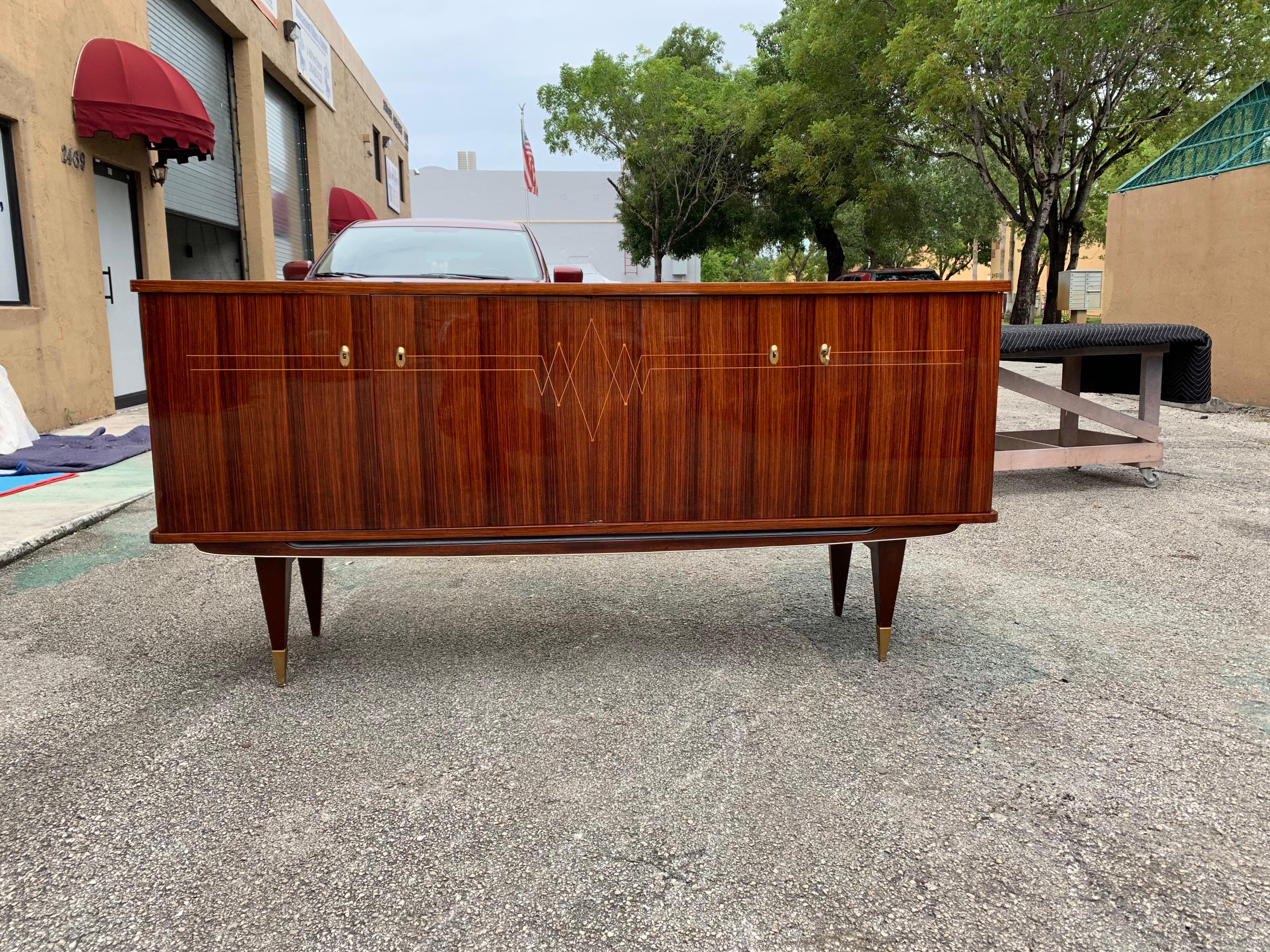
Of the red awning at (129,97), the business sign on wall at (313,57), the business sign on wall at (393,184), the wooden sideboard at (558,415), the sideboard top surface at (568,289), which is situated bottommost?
the wooden sideboard at (558,415)

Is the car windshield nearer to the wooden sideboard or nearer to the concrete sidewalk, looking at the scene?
the concrete sidewalk

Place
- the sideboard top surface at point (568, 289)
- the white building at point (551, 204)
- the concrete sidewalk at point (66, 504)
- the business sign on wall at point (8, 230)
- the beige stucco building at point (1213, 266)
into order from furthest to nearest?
the white building at point (551, 204)
the beige stucco building at point (1213, 266)
the business sign on wall at point (8, 230)
the concrete sidewalk at point (66, 504)
the sideboard top surface at point (568, 289)

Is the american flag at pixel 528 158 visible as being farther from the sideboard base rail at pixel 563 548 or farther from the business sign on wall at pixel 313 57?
the sideboard base rail at pixel 563 548

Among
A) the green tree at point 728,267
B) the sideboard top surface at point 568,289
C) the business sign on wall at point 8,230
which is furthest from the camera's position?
the green tree at point 728,267

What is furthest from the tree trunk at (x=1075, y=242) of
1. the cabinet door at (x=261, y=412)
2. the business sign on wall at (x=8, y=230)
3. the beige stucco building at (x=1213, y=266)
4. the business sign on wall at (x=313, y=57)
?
the cabinet door at (x=261, y=412)

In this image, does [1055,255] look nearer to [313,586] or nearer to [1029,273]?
[1029,273]

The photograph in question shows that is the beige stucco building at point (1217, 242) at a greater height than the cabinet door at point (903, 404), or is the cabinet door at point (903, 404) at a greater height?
the beige stucco building at point (1217, 242)

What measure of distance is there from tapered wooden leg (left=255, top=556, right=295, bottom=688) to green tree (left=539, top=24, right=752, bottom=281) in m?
24.1

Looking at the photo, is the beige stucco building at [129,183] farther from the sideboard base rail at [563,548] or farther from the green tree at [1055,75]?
the green tree at [1055,75]

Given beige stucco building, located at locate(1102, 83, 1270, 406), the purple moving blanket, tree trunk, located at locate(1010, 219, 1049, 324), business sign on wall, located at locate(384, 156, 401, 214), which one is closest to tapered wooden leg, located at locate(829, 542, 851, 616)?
the purple moving blanket

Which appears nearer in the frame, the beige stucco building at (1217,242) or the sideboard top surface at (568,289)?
the sideboard top surface at (568,289)

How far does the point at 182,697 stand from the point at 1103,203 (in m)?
33.3

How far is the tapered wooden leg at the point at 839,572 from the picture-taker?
338cm

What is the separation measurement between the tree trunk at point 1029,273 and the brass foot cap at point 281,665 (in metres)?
17.5
